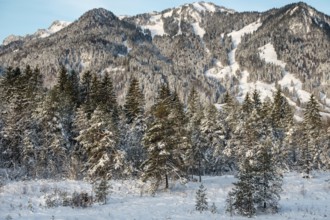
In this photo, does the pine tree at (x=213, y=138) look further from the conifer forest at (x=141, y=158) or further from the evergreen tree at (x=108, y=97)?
the evergreen tree at (x=108, y=97)

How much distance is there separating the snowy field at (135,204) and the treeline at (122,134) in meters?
3.22

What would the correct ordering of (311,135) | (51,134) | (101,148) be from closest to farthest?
(101,148), (51,134), (311,135)

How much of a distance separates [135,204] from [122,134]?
92.6ft

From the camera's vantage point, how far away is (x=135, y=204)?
933 inches

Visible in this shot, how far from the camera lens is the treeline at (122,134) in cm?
3547

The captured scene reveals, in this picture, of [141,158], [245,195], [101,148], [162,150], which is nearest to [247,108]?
[141,158]

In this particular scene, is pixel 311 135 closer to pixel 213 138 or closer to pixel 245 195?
pixel 213 138

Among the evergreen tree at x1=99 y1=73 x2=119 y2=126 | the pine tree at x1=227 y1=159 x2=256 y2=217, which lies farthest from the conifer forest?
the evergreen tree at x1=99 y1=73 x2=119 y2=126

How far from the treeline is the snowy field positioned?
3.22 metres

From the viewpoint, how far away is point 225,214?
2112cm

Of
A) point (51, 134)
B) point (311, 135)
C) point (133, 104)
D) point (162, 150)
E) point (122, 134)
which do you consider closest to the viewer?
point (162, 150)

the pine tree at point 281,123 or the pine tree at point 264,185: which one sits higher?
the pine tree at point 281,123

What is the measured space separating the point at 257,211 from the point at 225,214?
247 cm

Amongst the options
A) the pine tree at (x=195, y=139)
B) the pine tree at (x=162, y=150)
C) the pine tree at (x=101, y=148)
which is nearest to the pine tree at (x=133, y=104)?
the pine tree at (x=195, y=139)
